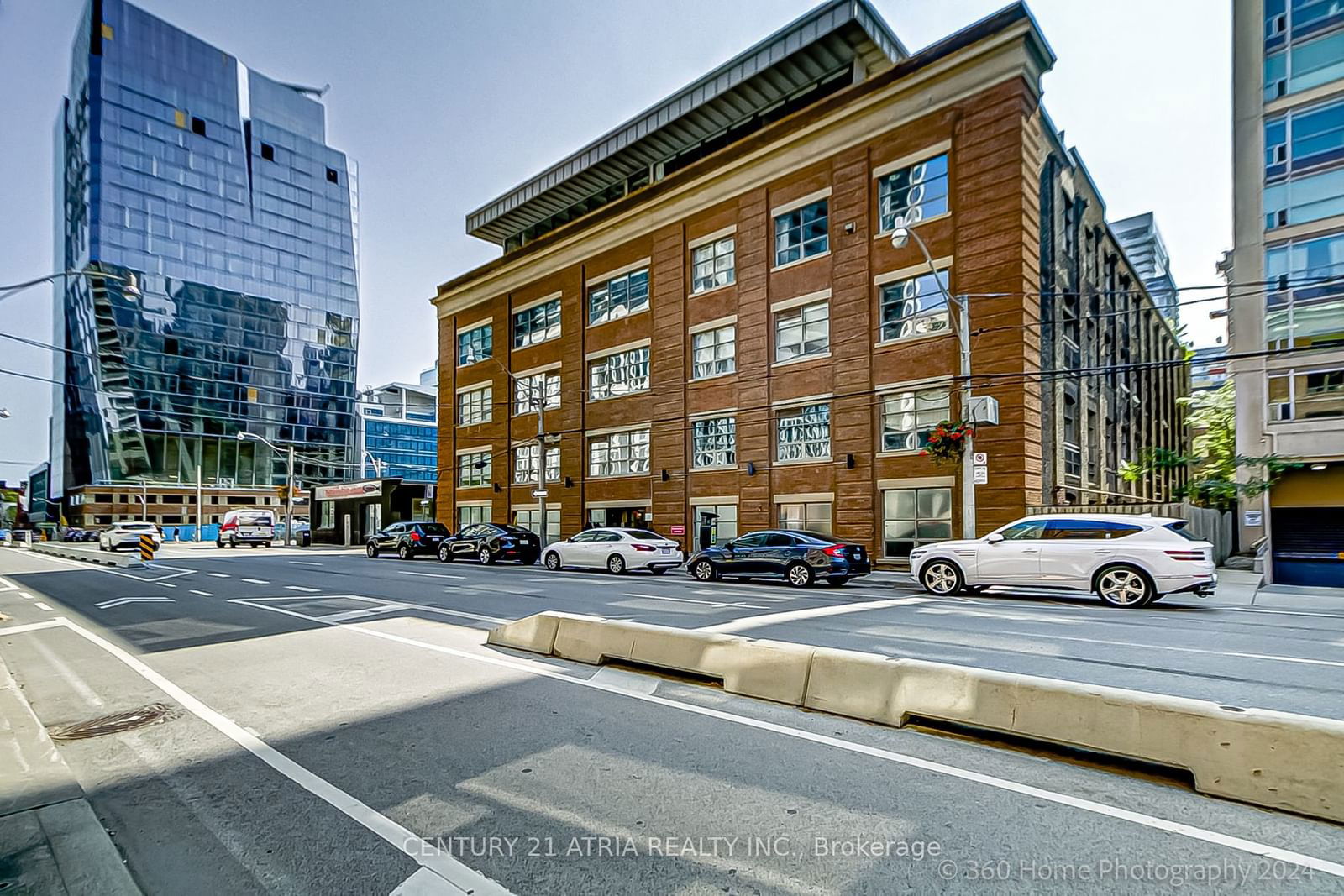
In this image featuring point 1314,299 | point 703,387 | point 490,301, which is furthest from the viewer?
point 490,301

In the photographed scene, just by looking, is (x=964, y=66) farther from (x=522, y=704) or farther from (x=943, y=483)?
(x=522, y=704)

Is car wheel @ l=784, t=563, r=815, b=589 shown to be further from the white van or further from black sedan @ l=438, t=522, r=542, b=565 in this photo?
the white van

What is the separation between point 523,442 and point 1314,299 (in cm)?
2949

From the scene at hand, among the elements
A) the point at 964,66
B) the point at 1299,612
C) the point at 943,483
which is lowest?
the point at 1299,612

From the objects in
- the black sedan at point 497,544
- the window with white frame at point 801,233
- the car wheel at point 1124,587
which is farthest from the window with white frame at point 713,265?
the car wheel at point 1124,587

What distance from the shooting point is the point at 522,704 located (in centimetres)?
617

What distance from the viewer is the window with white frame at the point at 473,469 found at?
38.0 m

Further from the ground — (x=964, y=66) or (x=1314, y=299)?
(x=964, y=66)

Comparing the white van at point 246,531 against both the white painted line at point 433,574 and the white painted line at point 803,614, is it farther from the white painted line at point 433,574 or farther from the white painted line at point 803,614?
the white painted line at point 803,614

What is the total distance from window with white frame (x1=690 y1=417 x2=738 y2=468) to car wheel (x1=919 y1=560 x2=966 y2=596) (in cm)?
1132

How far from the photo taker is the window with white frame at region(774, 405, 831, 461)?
23.9 meters

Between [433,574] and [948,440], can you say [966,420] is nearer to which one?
[948,440]

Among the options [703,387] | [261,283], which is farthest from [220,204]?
[703,387]

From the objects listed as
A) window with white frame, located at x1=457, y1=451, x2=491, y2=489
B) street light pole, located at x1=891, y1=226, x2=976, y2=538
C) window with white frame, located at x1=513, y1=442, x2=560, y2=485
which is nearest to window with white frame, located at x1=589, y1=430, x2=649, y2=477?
window with white frame, located at x1=513, y1=442, x2=560, y2=485
